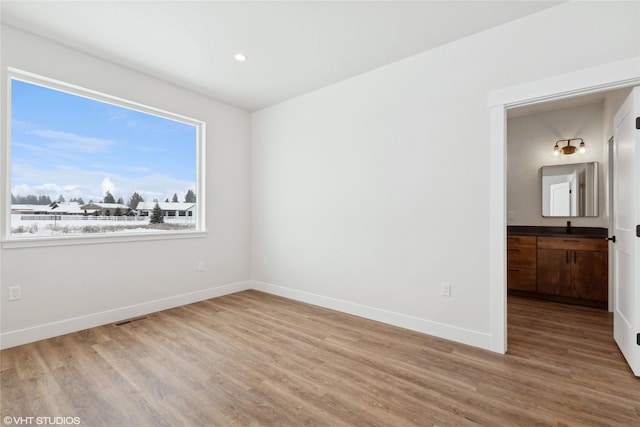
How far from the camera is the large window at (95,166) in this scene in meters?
2.68

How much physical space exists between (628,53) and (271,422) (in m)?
3.29

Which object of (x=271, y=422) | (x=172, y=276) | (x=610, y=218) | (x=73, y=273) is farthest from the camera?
(x=172, y=276)

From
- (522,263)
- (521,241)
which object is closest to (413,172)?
(521,241)

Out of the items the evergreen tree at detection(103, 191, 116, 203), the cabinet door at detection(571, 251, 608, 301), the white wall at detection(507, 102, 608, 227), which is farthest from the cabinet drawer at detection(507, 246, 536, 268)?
the evergreen tree at detection(103, 191, 116, 203)

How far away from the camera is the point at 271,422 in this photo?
1616 millimetres

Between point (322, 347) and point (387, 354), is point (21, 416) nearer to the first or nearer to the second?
point (322, 347)

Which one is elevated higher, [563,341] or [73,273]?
[73,273]

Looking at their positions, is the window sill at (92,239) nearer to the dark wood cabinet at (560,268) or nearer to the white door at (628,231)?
the white door at (628,231)

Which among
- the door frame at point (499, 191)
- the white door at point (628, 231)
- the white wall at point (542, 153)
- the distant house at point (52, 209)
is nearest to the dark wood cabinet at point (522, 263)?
the white wall at point (542, 153)

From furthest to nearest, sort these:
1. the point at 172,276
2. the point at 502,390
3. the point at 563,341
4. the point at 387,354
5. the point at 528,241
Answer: the point at 528,241 → the point at 172,276 → the point at 563,341 → the point at 387,354 → the point at 502,390

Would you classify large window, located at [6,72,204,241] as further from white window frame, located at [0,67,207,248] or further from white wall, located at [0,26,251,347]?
white wall, located at [0,26,251,347]

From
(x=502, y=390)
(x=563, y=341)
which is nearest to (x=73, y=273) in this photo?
(x=502, y=390)

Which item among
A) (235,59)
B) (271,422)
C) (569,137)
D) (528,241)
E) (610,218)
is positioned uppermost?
(235,59)

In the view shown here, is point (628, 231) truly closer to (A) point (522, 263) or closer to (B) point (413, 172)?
(B) point (413, 172)
